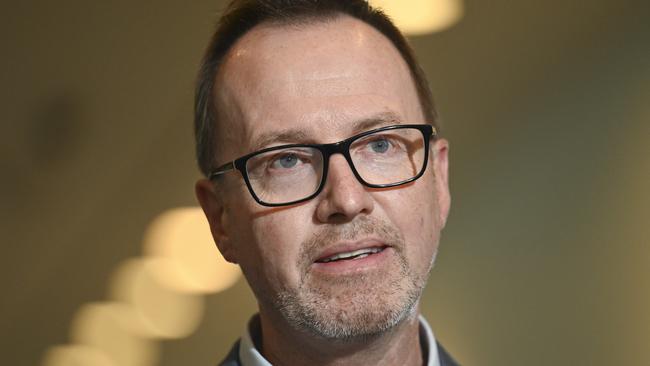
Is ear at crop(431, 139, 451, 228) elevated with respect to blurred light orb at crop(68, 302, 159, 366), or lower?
elevated

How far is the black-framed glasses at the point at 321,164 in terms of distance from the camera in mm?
1404

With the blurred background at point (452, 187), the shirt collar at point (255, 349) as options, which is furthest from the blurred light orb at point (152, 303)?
Answer: the shirt collar at point (255, 349)

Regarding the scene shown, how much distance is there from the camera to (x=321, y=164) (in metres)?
1.41

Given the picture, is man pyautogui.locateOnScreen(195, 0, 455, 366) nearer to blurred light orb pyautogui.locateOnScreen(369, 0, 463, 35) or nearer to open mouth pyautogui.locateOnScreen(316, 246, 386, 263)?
open mouth pyautogui.locateOnScreen(316, 246, 386, 263)

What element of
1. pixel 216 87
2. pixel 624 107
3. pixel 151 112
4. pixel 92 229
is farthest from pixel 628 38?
pixel 92 229

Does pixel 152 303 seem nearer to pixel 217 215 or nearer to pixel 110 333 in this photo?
pixel 110 333

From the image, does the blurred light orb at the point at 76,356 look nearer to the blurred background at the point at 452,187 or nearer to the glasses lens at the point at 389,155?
the blurred background at the point at 452,187

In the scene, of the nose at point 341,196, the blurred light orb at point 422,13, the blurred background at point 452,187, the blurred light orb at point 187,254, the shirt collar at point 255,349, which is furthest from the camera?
the blurred light orb at point 187,254

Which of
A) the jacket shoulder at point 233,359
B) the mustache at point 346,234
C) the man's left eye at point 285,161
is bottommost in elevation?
the jacket shoulder at point 233,359

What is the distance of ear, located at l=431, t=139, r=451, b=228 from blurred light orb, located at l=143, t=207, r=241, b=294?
2.59 feet

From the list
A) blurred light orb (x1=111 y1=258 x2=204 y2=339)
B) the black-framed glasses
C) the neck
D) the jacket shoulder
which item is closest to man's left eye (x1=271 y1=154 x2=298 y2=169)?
the black-framed glasses

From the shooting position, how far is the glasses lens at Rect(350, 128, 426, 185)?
4.66 feet

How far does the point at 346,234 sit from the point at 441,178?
333 millimetres

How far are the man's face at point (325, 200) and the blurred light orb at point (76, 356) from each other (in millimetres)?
955
